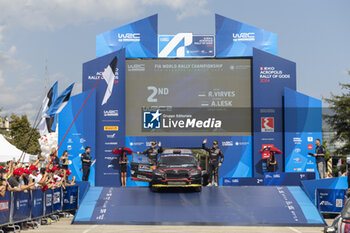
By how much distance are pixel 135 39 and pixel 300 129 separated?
980 cm

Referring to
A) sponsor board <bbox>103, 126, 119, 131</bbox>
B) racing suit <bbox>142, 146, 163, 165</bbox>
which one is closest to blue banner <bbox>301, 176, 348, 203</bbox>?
racing suit <bbox>142, 146, 163, 165</bbox>

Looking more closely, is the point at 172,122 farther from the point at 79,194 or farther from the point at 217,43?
the point at 79,194

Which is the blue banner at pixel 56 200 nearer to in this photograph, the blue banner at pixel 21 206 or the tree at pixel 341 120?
the blue banner at pixel 21 206

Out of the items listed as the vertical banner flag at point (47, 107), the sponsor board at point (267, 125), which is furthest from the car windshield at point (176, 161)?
the sponsor board at point (267, 125)

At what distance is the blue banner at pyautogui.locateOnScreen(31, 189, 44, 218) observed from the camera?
46.0ft

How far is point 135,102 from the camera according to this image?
82.7 feet

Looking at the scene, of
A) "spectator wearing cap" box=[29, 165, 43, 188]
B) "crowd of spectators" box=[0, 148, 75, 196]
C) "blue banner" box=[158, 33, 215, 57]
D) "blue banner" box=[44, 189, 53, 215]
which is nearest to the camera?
"crowd of spectators" box=[0, 148, 75, 196]

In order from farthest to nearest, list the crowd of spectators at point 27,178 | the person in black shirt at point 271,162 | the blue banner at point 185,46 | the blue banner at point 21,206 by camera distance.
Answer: the blue banner at point 185,46 < the person in black shirt at point 271,162 < the blue banner at point 21,206 < the crowd of spectators at point 27,178

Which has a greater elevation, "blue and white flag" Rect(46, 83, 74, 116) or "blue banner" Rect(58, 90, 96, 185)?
"blue and white flag" Rect(46, 83, 74, 116)

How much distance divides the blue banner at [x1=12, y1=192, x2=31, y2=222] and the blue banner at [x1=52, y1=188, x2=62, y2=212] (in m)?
2.07

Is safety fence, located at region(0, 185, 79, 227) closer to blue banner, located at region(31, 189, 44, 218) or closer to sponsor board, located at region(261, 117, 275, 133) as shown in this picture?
blue banner, located at region(31, 189, 44, 218)

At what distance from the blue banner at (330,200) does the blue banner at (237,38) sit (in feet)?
35.7

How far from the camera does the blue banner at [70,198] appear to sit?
16.8 metres

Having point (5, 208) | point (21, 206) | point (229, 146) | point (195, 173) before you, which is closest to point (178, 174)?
point (195, 173)
